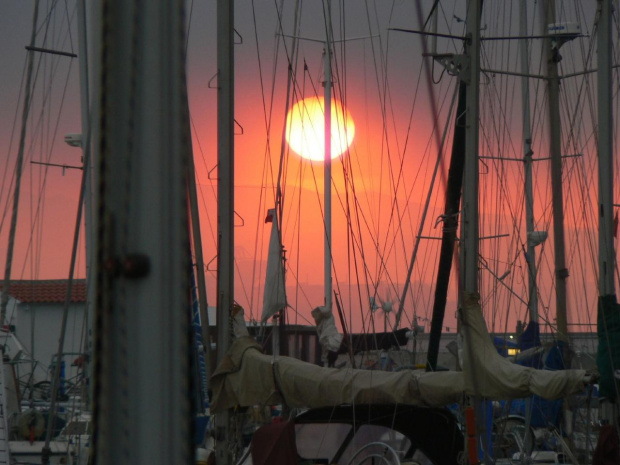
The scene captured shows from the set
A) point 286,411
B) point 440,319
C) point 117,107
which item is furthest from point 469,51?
point 117,107

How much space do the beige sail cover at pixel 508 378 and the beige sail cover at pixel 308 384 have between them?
0.99 feet

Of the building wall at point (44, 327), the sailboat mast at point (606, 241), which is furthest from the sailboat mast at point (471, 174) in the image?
the building wall at point (44, 327)

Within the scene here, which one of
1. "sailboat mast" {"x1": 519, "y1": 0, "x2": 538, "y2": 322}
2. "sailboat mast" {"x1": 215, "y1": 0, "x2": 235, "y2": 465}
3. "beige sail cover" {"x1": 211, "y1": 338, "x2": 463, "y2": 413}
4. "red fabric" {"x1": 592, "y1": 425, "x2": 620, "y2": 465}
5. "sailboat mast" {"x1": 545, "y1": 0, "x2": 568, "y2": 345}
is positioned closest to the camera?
"sailboat mast" {"x1": 215, "y1": 0, "x2": 235, "y2": 465}

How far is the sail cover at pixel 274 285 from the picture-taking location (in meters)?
11.1

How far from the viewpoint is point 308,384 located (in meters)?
9.93

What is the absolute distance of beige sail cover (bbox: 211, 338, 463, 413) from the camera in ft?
32.0

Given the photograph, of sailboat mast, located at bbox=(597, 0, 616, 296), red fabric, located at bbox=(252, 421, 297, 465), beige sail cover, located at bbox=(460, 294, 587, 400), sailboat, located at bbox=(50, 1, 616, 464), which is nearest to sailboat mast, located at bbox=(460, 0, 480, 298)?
beige sail cover, located at bbox=(460, 294, 587, 400)

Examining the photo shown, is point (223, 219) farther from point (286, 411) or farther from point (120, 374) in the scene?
point (120, 374)

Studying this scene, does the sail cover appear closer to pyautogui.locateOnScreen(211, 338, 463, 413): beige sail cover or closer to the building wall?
pyautogui.locateOnScreen(211, 338, 463, 413): beige sail cover

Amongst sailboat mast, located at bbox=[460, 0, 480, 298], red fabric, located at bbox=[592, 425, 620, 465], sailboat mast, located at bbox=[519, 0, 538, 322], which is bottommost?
red fabric, located at bbox=[592, 425, 620, 465]

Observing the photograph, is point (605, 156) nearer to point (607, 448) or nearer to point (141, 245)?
point (607, 448)

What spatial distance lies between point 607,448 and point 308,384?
3608 millimetres

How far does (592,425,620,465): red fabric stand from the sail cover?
4205mm

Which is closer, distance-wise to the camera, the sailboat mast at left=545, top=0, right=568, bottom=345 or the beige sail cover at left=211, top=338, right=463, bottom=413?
the beige sail cover at left=211, top=338, right=463, bottom=413
